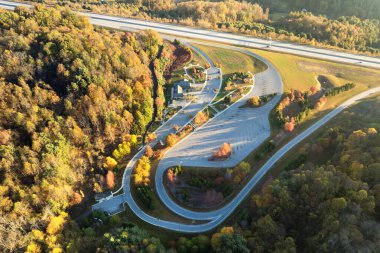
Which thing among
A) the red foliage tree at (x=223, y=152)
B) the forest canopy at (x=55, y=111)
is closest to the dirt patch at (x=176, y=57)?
the forest canopy at (x=55, y=111)

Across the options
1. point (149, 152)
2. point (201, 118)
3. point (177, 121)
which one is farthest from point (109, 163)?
point (201, 118)

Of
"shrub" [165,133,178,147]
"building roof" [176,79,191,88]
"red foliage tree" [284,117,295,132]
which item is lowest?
"shrub" [165,133,178,147]

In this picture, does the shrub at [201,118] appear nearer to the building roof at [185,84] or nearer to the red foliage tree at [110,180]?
the building roof at [185,84]

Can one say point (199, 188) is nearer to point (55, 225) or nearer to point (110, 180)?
point (110, 180)

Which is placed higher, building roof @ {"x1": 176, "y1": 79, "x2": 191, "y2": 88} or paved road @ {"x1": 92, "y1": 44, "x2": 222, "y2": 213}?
building roof @ {"x1": 176, "y1": 79, "x2": 191, "y2": 88}

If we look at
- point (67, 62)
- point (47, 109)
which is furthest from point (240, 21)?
point (47, 109)

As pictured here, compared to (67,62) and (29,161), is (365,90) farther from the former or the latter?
(29,161)

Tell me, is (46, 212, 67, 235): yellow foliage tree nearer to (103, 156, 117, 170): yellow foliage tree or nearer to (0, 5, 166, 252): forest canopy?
(0, 5, 166, 252): forest canopy

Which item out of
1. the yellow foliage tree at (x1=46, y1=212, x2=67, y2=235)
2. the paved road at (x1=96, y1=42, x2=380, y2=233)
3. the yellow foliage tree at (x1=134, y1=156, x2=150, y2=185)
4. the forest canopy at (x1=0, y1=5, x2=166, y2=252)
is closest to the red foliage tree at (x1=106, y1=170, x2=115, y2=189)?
the paved road at (x1=96, y1=42, x2=380, y2=233)
